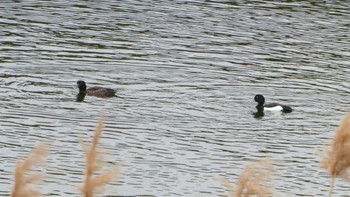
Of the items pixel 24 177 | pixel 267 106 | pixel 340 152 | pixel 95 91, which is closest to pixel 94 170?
pixel 24 177

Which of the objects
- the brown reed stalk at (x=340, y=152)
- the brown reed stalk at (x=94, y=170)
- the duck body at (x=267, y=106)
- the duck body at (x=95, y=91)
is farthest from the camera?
the duck body at (x=95, y=91)

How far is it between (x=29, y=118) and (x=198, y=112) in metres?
4.56

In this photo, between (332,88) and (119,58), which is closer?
(332,88)

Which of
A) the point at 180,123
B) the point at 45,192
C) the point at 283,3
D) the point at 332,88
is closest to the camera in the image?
the point at 45,192

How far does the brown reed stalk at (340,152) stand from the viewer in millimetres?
6598

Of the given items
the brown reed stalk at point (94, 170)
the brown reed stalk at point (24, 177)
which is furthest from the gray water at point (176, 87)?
the brown reed stalk at point (94, 170)

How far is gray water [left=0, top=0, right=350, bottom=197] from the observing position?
63.5ft

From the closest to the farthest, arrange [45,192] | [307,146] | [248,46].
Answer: [45,192] < [307,146] < [248,46]

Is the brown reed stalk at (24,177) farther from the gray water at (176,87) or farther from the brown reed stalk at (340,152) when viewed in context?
the gray water at (176,87)

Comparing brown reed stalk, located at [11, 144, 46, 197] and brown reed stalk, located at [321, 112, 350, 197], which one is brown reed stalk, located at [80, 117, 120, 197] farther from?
brown reed stalk, located at [321, 112, 350, 197]

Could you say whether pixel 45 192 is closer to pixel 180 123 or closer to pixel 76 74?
pixel 180 123

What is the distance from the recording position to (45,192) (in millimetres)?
16969

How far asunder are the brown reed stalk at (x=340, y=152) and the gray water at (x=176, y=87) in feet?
34.5

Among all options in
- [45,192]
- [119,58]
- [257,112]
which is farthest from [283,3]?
[45,192]
